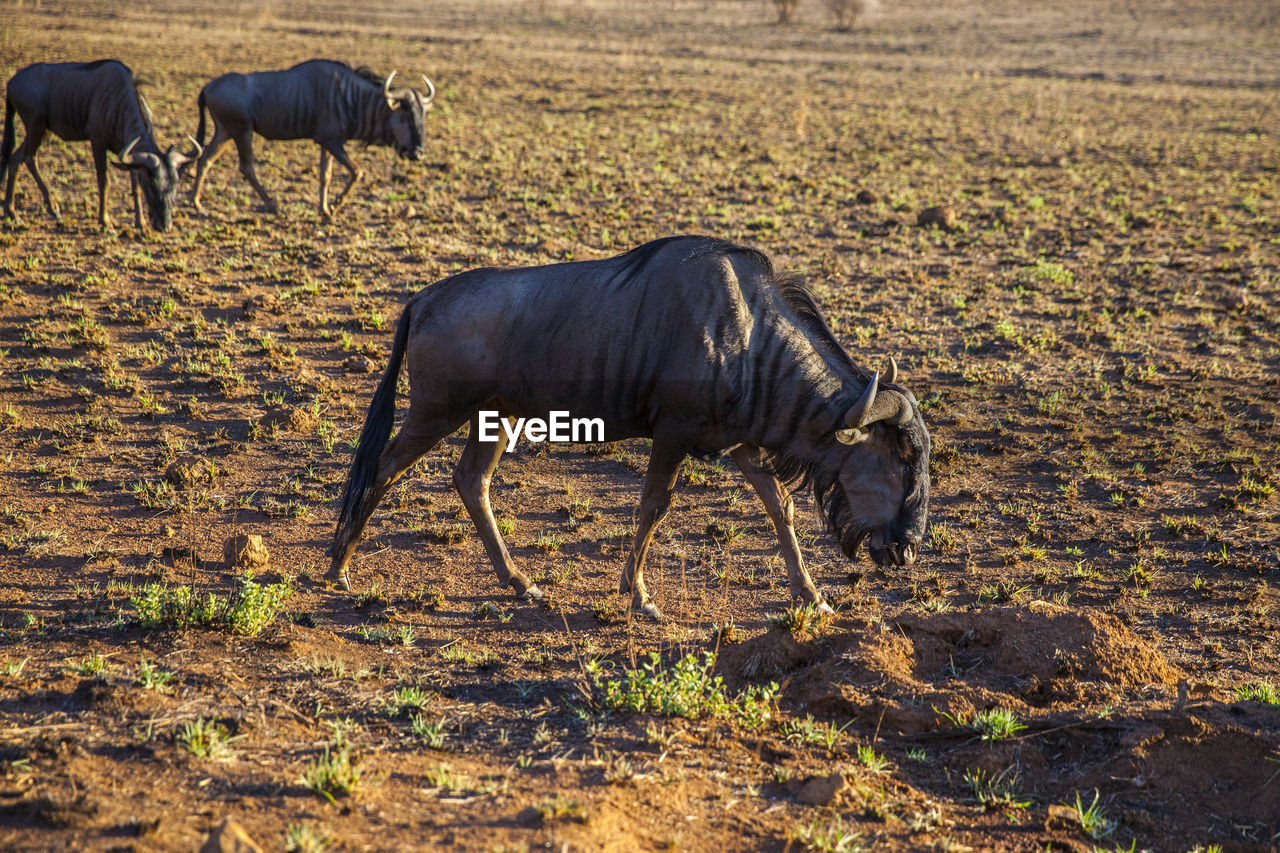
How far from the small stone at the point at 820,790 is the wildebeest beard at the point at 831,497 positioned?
2074 mm

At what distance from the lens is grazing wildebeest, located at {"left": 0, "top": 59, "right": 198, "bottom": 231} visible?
13.4m

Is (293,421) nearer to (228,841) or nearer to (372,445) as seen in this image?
(372,445)

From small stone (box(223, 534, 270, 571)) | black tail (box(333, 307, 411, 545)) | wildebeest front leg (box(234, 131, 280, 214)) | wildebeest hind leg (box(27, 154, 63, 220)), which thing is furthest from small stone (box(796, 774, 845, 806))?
wildebeest hind leg (box(27, 154, 63, 220))

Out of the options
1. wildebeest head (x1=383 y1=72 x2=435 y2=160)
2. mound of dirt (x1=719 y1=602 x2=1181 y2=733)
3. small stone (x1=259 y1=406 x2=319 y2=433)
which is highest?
wildebeest head (x1=383 y1=72 x2=435 y2=160)

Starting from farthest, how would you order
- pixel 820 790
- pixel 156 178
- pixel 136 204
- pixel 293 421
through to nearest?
pixel 136 204 → pixel 156 178 → pixel 293 421 → pixel 820 790

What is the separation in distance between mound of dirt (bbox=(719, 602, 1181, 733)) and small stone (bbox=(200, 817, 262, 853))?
2.59 meters

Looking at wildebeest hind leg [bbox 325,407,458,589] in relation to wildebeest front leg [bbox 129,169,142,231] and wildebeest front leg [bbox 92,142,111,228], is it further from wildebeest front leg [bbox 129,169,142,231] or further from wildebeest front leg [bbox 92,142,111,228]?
wildebeest front leg [bbox 92,142,111,228]

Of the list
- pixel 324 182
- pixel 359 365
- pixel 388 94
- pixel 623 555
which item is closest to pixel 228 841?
pixel 623 555

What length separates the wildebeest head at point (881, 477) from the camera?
577cm

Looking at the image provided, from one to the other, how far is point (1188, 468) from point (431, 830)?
23.0 feet

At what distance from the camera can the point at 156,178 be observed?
13172 millimetres

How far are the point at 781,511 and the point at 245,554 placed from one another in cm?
324

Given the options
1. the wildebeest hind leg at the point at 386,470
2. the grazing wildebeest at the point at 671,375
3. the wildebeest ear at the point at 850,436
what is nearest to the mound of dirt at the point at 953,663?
the grazing wildebeest at the point at 671,375

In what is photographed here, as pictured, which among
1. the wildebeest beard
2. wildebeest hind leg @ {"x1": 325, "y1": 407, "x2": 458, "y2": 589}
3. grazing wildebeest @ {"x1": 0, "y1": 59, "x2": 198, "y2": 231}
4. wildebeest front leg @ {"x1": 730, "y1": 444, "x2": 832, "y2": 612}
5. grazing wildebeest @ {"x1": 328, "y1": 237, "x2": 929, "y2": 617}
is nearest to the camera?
grazing wildebeest @ {"x1": 328, "y1": 237, "x2": 929, "y2": 617}
